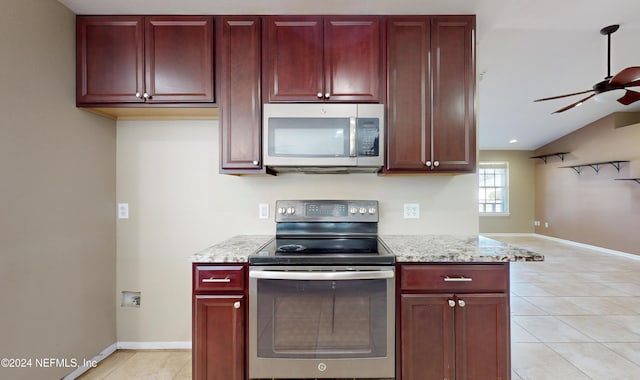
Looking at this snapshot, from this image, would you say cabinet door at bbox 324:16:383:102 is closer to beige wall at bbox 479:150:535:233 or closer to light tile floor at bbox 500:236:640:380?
light tile floor at bbox 500:236:640:380

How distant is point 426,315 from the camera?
157 cm

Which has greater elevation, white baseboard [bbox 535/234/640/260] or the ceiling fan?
the ceiling fan

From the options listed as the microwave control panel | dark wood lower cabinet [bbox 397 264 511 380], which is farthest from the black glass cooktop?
the microwave control panel

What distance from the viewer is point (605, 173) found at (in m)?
6.09

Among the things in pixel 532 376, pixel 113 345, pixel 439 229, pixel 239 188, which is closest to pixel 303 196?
pixel 239 188

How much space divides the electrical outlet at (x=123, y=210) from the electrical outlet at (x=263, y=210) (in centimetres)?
103

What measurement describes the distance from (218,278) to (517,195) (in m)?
9.25

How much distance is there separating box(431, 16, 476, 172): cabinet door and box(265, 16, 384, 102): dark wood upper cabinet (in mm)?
386

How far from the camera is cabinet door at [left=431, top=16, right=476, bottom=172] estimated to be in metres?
1.90

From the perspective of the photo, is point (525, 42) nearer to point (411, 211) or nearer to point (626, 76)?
point (626, 76)

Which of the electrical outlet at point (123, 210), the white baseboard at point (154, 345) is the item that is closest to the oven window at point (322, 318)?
the white baseboard at point (154, 345)

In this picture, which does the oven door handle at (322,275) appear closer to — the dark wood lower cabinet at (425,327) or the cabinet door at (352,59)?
the dark wood lower cabinet at (425,327)

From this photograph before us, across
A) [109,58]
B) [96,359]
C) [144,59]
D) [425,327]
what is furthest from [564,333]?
[109,58]

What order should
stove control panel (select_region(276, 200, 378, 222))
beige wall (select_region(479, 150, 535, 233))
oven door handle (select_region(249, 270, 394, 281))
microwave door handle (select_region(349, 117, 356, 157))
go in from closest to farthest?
oven door handle (select_region(249, 270, 394, 281))
microwave door handle (select_region(349, 117, 356, 157))
stove control panel (select_region(276, 200, 378, 222))
beige wall (select_region(479, 150, 535, 233))
